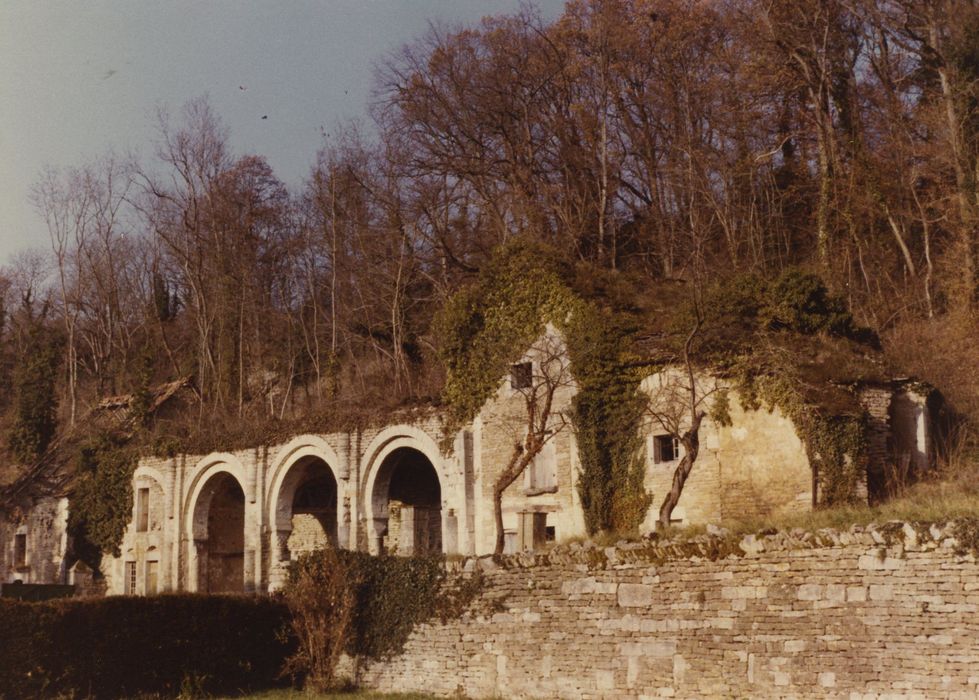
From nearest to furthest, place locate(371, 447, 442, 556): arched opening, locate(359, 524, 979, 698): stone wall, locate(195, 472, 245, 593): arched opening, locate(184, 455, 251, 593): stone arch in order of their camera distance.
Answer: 1. locate(359, 524, 979, 698): stone wall
2. locate(371, 447, 442, 556): arched opening
3. locate(184, 455, 251, 593): stone arch
4. locate(195, 472, 245, 593): arched opening

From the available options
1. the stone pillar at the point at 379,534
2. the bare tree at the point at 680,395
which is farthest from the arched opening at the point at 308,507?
the bare tree at the point at 680,395

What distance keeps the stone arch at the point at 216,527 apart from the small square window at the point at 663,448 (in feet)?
47.4

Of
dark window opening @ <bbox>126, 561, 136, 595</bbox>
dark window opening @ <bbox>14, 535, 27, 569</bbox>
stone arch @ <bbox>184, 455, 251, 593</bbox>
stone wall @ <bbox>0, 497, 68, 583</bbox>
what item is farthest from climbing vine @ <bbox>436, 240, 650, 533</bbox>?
dark window opening @ <bbox>14, 535, 27, 569</bbox>

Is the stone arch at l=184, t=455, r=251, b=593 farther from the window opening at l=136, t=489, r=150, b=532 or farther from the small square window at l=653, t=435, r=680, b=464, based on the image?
the small square window at l=653, t=435, r=680, b=464

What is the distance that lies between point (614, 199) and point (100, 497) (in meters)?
18.5

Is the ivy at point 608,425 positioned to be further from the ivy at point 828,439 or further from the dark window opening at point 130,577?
the dark window opening at point 130,577

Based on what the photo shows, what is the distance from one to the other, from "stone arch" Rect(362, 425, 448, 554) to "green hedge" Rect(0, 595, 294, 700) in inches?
315

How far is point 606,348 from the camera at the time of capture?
23953mm

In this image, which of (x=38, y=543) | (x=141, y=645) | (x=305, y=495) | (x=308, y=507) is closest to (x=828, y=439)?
(x=141, y=645)

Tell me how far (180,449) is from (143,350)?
1345 cm

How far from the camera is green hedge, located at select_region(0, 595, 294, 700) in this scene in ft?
58.2

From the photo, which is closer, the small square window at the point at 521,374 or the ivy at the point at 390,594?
the ivy at the point at 390,594

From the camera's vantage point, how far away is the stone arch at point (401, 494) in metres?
28.8

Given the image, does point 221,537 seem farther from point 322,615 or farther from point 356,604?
point 356,604
